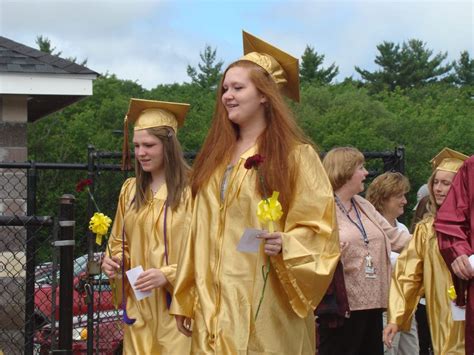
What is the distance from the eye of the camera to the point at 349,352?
698 cm

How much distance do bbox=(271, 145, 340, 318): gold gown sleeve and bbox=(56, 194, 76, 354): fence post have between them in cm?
149

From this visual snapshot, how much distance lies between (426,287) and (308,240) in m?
2.31

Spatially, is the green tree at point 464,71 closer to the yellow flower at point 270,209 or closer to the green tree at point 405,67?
the green tree at point 405,67

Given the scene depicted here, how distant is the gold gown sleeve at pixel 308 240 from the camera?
4699 millimetres

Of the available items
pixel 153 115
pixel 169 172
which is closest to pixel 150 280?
pixel 169 172

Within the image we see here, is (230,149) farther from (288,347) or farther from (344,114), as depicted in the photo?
(344,114)

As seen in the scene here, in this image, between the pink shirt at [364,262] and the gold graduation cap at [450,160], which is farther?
the gold graduation cap at [450,160]

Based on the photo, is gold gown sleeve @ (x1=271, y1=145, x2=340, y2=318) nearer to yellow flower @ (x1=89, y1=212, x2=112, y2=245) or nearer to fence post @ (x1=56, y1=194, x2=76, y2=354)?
fence post @ (x1=56, y1=194, x2=76, y2=354)

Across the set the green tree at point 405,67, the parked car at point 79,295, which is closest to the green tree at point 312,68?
the green tree at point 405,67

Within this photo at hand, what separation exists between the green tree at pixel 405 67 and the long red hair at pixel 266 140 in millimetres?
67558

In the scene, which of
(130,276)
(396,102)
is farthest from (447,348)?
(396,102)

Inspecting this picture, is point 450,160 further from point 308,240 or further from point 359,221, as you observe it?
point 308,240

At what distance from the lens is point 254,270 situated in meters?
4.77

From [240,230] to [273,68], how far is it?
0.85 m
